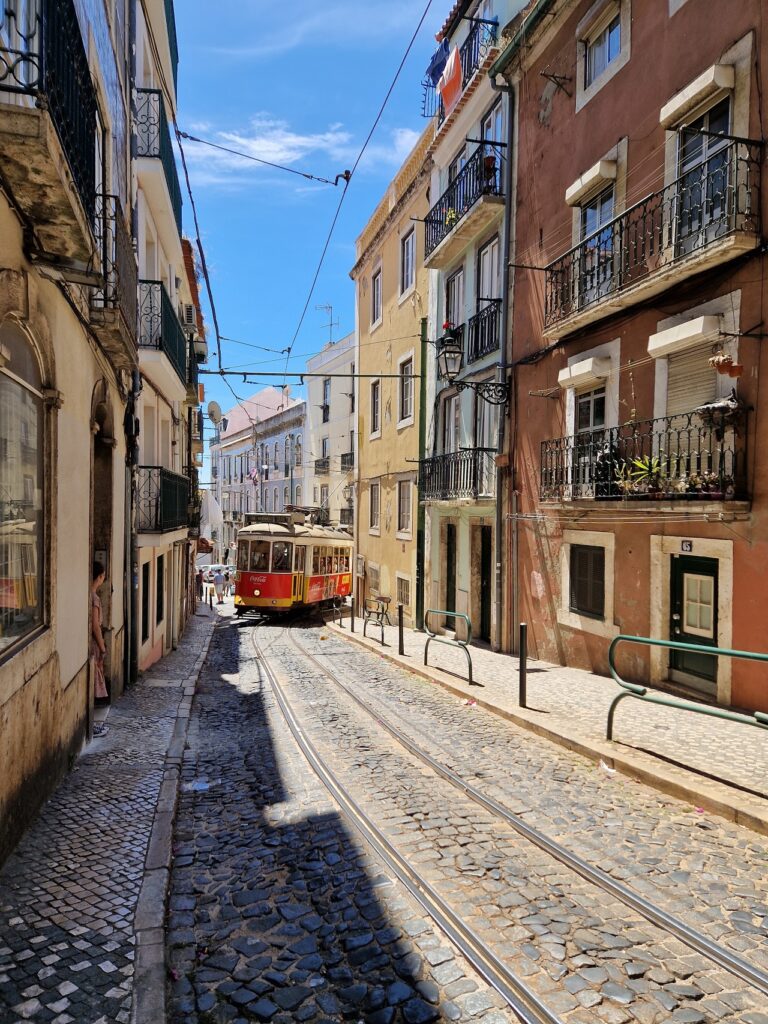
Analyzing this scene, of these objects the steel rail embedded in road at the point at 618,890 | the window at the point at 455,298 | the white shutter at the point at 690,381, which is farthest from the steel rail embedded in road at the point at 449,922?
the window at the point at 455,298

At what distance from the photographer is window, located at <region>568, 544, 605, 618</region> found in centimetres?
1092

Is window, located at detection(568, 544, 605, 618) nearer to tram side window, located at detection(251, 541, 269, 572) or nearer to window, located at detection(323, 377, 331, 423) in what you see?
tram side window, located at detection(251, 541, 269, 572)

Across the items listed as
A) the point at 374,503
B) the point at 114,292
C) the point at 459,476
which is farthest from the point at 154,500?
the point at 374,503

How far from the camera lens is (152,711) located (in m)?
8.74

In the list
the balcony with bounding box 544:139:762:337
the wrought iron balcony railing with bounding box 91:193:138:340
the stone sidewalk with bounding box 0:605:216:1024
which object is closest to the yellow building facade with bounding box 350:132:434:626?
the balcony with bounding box 544:139:762:337

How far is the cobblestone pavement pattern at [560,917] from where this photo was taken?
3104mm

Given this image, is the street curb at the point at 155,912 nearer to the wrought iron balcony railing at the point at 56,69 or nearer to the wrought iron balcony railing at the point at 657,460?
the wrought iron balcony railing at the point at 56,69

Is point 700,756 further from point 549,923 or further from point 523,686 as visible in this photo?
point 549,923

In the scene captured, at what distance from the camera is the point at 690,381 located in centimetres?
892

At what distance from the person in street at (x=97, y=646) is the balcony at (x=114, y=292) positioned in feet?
8.61

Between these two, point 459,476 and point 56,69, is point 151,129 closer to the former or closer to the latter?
point 56,69

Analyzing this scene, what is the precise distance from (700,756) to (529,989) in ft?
12.6

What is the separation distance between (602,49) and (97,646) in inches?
470

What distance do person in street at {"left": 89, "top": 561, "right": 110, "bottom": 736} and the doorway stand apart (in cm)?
733
